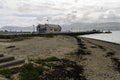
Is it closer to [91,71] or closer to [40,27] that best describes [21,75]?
[91,71]

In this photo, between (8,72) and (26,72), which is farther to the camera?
(26,72)

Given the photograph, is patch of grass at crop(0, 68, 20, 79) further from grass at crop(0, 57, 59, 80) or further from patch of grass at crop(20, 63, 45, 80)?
patch of grass at crop(20, 63, 45, 80)

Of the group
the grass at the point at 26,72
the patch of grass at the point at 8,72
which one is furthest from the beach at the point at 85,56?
the patch of grass at the point at 8,72

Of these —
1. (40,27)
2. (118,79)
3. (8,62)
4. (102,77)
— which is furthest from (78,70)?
(40,27)

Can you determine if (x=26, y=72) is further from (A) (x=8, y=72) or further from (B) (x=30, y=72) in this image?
(A) (x=8, y=72)

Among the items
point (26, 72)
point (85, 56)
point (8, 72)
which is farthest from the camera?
point (85, 56)

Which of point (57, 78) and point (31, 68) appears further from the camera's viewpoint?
point (31, 68)

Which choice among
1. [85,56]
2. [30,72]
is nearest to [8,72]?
[30,72]

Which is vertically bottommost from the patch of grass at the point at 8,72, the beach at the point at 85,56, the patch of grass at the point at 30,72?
the beach at the point at 85,56

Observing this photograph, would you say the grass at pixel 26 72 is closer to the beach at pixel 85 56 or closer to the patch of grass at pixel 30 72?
the patch of grass at pixel 30 72

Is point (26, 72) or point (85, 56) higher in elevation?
point (26, 72)

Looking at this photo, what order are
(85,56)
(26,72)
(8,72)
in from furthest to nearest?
(85,56), (26,72), (8,72)

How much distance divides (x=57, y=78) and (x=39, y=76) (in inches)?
37.9

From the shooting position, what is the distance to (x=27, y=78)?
10094mm
